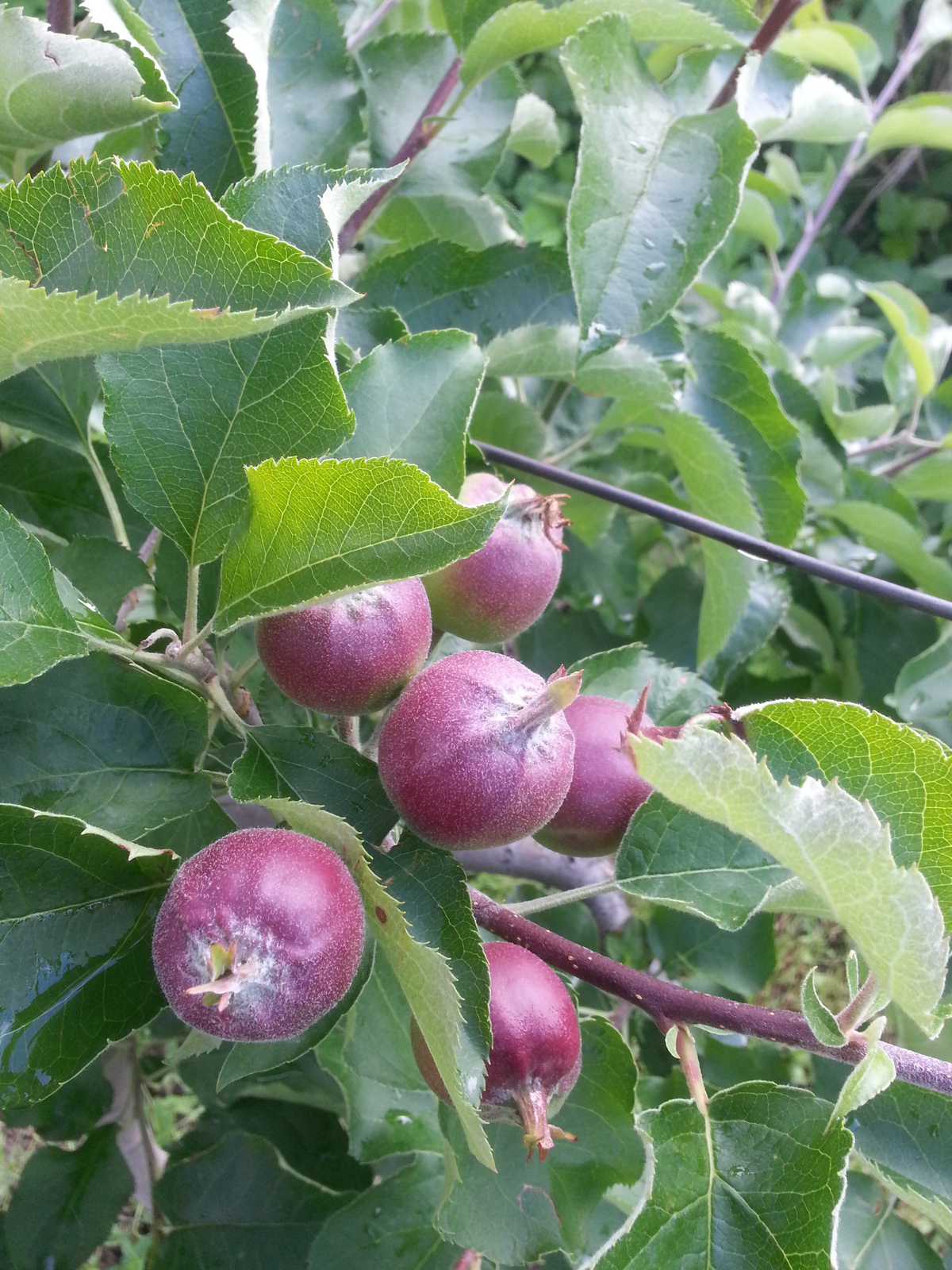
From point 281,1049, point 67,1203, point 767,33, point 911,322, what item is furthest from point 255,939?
point 911,322

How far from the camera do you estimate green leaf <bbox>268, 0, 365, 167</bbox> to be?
908 millimetres

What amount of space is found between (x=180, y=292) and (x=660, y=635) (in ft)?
3.48

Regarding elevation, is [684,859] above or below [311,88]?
below

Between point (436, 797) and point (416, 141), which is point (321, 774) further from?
point (416, 141)

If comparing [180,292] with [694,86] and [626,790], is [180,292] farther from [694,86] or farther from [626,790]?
[694,86]

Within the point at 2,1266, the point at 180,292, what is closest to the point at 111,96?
the point at 180,292

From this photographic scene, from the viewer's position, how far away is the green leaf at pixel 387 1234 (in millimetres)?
950

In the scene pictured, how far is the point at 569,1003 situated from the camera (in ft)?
2.24

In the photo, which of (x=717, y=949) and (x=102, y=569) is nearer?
(x=102, y=569)

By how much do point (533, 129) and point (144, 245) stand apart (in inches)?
35.0

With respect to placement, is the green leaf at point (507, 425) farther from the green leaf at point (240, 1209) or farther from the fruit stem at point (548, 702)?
the green leaf at point (240, 1209)

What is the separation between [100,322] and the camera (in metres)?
0.49

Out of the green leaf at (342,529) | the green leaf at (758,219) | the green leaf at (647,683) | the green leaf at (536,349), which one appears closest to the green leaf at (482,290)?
the green leaf at (536,349)

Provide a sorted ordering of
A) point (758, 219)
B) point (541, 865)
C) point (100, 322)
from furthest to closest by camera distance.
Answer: point (758, 219)
point (541, 865)
point (100, 322)
